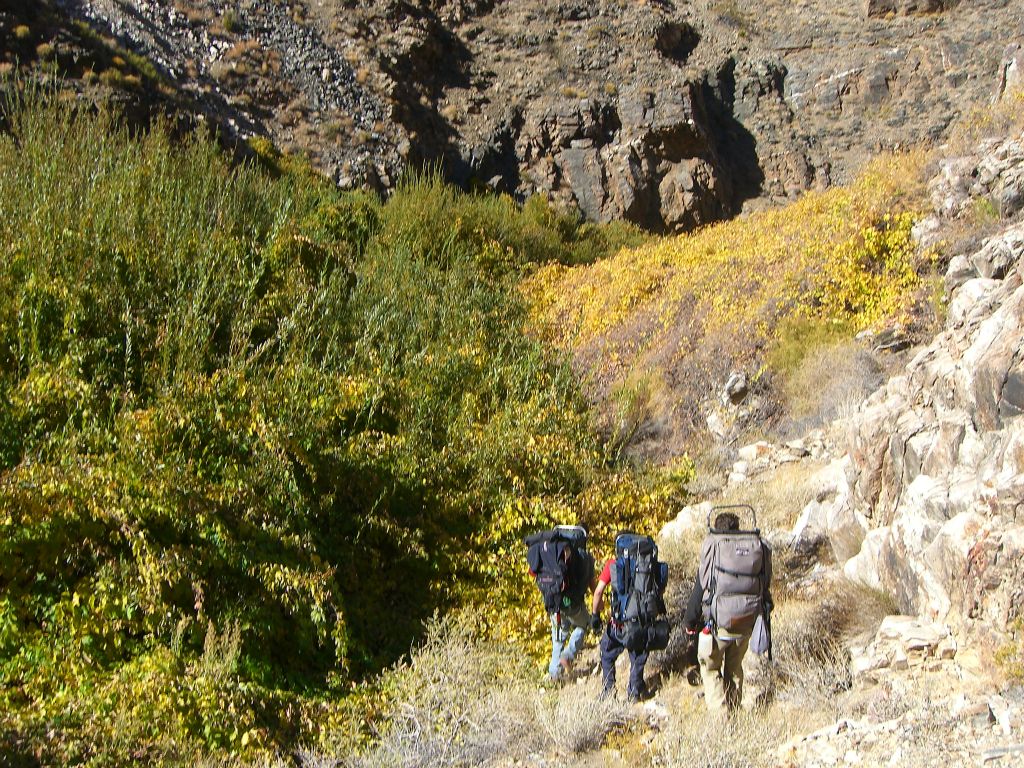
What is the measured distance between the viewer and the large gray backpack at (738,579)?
15.5ft

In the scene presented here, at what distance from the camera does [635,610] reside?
512 cm

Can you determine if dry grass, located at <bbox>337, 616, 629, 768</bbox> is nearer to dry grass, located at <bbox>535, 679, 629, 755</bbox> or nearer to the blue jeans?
dry grass, located at <bbox>535, 679, 629, 755</bbox>

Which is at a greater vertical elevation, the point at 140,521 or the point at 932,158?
the point at 932,158

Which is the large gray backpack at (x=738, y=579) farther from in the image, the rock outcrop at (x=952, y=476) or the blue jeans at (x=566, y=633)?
the blue jeans at (x=566, y=633)

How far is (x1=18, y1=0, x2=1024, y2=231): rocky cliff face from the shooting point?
17.9 m

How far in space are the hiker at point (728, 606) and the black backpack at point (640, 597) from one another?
0.23 meters

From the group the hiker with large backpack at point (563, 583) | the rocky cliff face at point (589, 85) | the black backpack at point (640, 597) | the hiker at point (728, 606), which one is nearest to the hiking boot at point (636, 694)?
the black backpack at point (640, 597)

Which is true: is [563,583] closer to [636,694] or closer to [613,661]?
[613,661]

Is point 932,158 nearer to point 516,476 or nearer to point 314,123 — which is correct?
point 516,476

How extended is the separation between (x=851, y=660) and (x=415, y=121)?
54.2ft

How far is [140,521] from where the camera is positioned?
5.04m

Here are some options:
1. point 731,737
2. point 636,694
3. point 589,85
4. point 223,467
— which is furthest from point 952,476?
point 589,85

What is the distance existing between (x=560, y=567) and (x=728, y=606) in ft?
3.93

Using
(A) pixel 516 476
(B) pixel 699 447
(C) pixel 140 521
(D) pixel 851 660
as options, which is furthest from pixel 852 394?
(C) pixel 140 521
